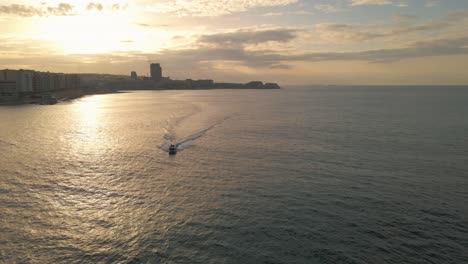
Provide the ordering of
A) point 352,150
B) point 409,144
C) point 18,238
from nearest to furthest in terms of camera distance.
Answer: point 18,238, point 352,150, point 409,144

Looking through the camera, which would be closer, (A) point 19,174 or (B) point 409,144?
(A) point 19,174

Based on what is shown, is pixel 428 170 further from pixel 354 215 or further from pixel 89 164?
pixel 89 164

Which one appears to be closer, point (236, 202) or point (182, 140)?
point (236, 202)

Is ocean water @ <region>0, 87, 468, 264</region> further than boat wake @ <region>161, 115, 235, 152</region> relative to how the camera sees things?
No

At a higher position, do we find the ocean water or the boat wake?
the boat wake

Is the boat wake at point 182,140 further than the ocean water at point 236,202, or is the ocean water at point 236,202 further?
the boat wake at point 182,140

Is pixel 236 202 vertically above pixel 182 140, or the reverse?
pixel 182 140

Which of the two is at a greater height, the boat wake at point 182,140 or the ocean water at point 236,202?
the boat wake at point 182,140

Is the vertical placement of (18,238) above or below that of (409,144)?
below

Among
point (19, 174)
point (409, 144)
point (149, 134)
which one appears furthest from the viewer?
point (149, 134)

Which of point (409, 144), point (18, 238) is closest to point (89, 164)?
point (18, 238)
